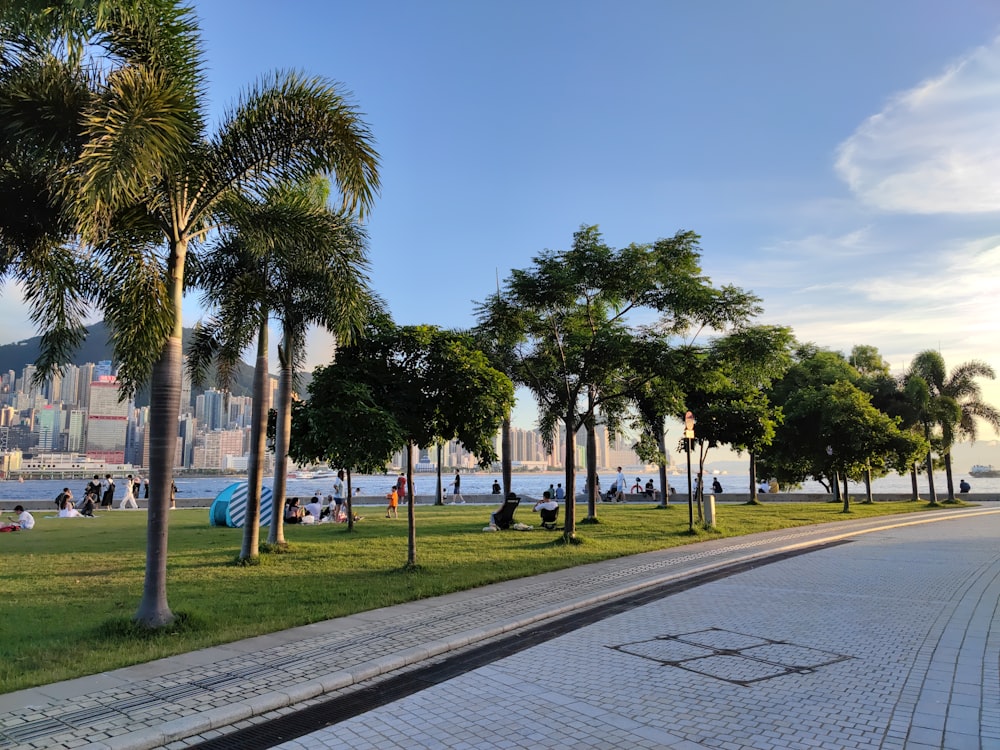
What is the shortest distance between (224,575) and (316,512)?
15.5 m

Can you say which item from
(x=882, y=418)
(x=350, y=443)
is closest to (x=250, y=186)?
(x=350, y=443)

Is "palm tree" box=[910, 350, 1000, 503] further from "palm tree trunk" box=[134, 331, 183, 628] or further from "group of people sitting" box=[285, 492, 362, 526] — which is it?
"palm tree trunk" box=[134, 331, 183, 628]

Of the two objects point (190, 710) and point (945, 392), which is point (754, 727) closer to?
point (190, 710)

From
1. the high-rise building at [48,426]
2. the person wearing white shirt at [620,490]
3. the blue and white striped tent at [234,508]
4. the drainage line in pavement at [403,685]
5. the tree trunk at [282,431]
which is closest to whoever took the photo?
the drainage line in pavement at [403,685]

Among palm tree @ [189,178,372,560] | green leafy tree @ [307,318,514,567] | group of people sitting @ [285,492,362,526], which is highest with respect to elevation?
palm tree @ [189,178,372,560]

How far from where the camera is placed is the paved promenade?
4.88m

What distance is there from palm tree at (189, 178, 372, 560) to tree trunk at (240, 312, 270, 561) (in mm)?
22

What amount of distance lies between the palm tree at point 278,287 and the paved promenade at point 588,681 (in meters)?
5.61

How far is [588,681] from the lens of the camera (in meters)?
6.17

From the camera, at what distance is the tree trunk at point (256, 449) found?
1398 centimetres

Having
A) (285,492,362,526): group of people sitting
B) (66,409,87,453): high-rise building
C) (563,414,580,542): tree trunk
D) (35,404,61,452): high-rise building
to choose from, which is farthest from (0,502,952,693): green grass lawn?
(35,404,61,452): high-rise building

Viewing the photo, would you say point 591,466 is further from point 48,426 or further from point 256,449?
point 48,426

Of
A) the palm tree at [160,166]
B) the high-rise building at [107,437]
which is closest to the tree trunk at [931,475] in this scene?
the palm tree at [160,166]

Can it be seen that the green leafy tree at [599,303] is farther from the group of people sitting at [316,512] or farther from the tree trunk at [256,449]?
the group of people sitting at [316,512]
